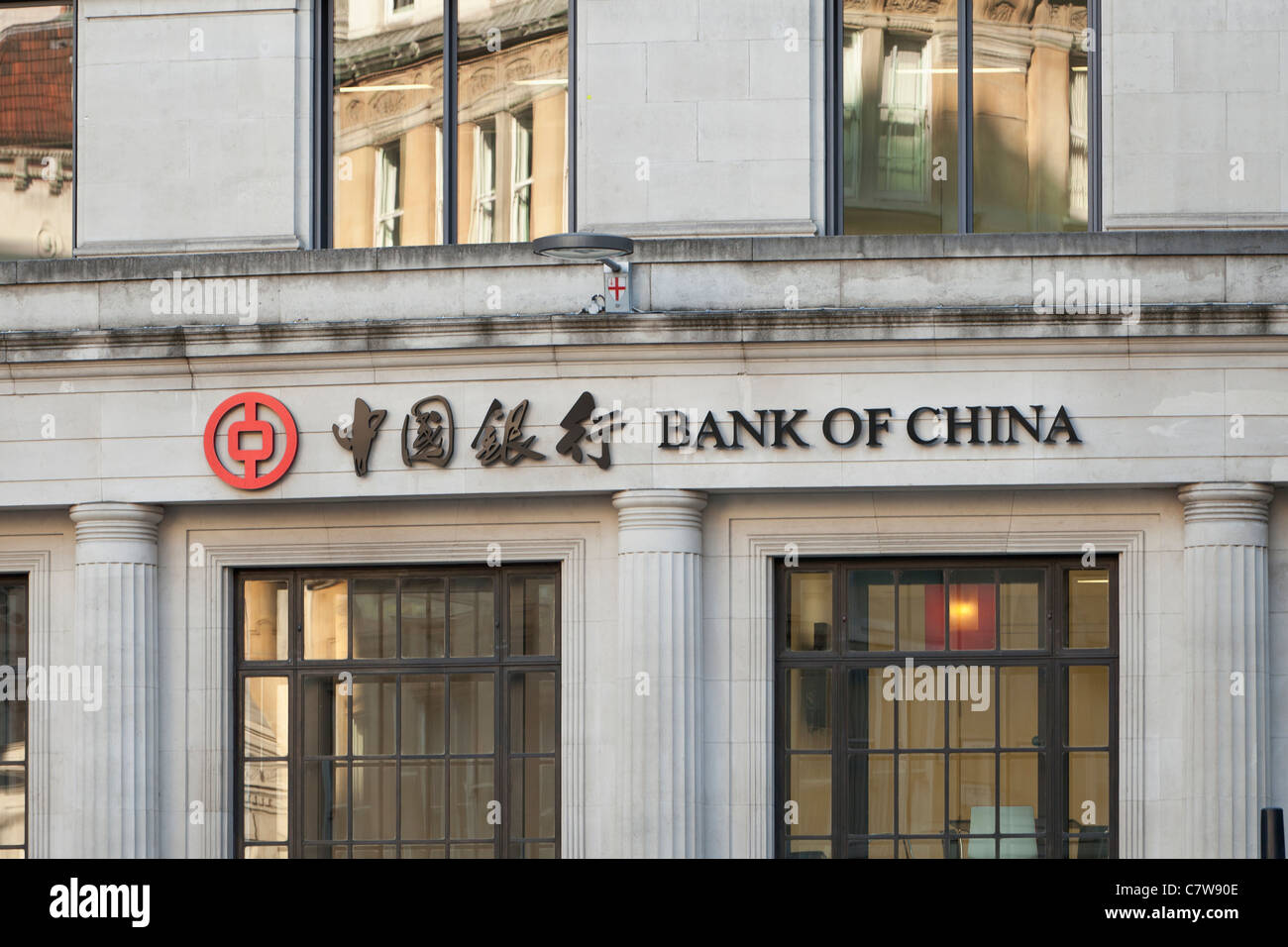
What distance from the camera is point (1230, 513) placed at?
15.6 meters

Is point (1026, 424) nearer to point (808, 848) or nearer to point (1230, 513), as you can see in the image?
point (1230, 513)

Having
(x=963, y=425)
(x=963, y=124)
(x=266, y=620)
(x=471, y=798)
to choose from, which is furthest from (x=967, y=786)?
(x=266, y=620)

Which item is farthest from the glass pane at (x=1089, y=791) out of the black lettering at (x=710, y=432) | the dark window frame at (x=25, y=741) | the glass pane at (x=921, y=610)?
the dark window frame at (x=25, y=741)

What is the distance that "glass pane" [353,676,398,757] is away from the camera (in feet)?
55.5

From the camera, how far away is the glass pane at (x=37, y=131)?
17672 millimetres

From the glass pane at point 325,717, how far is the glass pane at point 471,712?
1.00 m

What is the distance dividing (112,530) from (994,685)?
8.12 metres

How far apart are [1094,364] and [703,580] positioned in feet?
12.9

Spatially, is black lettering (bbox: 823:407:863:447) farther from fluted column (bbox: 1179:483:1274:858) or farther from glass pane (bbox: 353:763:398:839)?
glass pane (bbox: 353:763:398:839)

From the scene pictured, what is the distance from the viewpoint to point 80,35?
17391 mm

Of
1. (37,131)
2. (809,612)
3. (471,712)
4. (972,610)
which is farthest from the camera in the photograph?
(37,131)

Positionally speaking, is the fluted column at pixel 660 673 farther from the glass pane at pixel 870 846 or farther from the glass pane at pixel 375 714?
the glass pane at pixel 375 714

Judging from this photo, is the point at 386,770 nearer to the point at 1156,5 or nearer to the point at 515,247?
the point at 515,247

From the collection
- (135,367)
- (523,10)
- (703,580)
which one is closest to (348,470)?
(135,367)
